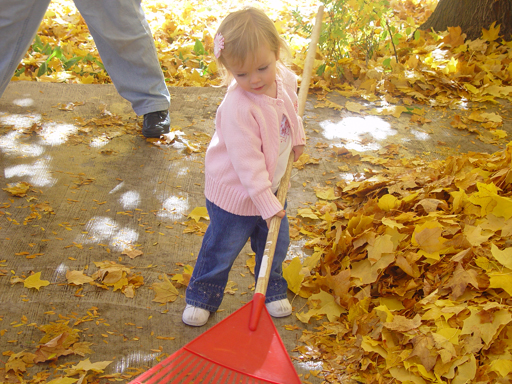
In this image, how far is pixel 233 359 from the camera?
61.2 inches

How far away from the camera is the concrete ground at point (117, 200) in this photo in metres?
1.81

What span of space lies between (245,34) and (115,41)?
1.68 meters

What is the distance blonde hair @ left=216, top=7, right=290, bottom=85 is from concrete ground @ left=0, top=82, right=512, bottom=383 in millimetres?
1099

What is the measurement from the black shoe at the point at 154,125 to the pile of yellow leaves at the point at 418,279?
1.22 meters

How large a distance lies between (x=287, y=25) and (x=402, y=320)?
4.58m

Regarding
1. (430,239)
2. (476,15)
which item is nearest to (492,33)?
(476,15)

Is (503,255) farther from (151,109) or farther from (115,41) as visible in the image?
(115,41)

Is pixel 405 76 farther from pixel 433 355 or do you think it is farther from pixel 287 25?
pixel 433 355

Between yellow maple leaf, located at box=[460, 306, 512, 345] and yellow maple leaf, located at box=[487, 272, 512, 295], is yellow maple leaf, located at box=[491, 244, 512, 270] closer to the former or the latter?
yellow maple leaf, located at box=[487, 272, 512, 295]

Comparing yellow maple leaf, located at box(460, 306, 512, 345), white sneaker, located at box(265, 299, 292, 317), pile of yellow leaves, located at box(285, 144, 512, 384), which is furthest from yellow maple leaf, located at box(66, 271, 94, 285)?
yellow maple leaf, located at box(460, 306, 512, 345)

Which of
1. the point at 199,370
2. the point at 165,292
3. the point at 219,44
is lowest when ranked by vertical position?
the point at 165,292

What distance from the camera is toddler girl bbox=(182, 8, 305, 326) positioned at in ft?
4.94

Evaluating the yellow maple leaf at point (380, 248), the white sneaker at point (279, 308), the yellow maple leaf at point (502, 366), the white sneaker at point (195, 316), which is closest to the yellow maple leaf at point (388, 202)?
the yellow maple leaf at point (380, 248)

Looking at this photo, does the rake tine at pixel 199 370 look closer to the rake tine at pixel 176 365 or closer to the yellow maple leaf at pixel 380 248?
the rake tine at pixel 176 365
